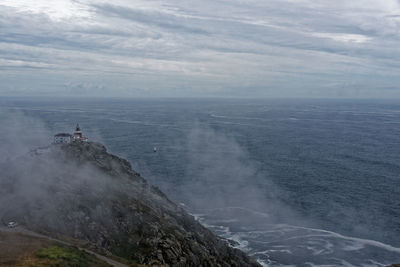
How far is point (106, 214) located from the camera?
5559 cm

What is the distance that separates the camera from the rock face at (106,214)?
50.7 meters

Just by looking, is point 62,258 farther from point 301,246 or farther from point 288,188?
point 288,188

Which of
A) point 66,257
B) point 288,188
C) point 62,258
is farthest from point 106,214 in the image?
point 288,188

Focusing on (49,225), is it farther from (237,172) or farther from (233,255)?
(237,172)

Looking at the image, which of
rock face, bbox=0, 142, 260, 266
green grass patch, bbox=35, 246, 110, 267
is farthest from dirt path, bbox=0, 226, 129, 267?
green grass patch, bbox=35, 246, 110, 267

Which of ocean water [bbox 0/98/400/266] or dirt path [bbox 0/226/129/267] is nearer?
dirt path [bbox 0/226/129/267]

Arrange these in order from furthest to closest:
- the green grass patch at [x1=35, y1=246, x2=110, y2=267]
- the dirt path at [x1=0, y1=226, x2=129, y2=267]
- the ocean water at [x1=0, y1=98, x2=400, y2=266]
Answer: the ocean water at [x1=0, y1=98, x2=400, y2=266]
the dirt path at [x1=0, y1=226, x2=129, y2=267]
the green grass patch at [x1=35, y1=246, x2=110, y2=267]

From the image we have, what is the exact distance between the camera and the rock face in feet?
166

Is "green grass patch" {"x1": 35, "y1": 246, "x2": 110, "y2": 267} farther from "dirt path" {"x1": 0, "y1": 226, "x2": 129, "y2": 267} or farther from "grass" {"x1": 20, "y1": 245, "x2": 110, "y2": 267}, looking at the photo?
"dirt path" {"x1": 0, "y1": 226, "x2": 129, "y2": 267}

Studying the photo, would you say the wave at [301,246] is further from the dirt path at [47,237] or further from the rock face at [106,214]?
the dirt path at [47,237]

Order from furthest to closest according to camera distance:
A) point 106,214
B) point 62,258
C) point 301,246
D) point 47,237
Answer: point 301,246 → point 106,214 → point 47,237 → point 62,258

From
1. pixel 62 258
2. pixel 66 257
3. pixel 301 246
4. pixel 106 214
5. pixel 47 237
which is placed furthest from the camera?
pixel 301 246

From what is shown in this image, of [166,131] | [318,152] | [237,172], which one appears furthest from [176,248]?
[166,131]

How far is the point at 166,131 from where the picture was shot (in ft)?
648
